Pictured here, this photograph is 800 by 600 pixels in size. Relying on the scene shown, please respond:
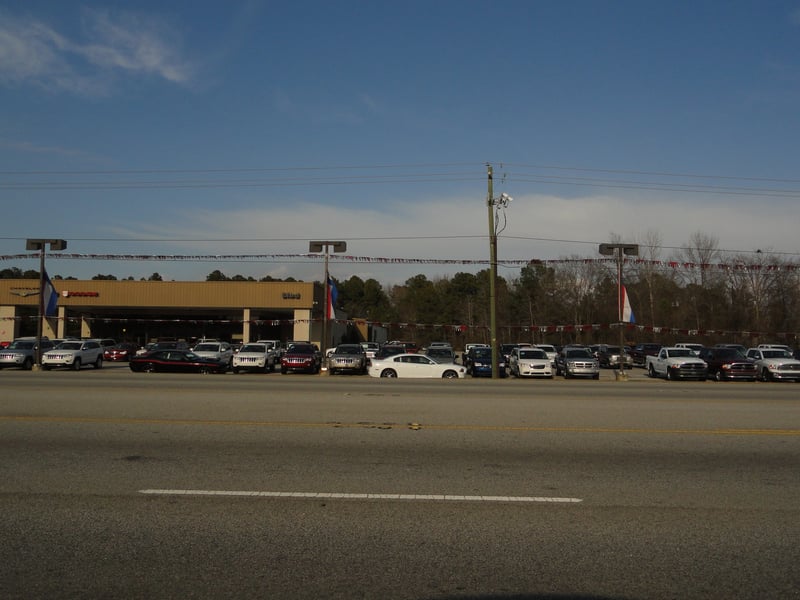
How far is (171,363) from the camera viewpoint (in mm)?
32250

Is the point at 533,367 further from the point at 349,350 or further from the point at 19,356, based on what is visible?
the point at 19,356

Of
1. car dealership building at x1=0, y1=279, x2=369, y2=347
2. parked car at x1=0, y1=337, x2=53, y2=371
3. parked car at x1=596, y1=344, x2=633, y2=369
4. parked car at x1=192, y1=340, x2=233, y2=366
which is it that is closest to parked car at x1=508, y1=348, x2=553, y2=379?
parked car at x1=192, y1=340, x2=233, y2=366

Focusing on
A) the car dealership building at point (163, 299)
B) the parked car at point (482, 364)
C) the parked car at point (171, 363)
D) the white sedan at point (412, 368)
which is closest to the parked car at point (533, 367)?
the parked car at point (482, 364)

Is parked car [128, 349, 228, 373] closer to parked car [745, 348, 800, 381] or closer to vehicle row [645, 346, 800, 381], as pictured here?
vehicle row [645, 346, 800, 381]

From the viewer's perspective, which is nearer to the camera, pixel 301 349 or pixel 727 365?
pixel 727 365

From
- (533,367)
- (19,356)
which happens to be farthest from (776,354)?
(19,356)

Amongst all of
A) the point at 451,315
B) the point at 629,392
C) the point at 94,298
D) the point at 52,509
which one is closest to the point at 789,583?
the point at 52,509

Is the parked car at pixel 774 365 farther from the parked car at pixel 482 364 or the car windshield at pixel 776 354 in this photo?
the parked car at pixel 482 364

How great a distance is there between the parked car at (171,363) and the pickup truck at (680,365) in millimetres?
22883

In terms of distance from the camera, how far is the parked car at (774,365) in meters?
31.2

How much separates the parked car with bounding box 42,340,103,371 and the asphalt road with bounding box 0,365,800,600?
24.6 m

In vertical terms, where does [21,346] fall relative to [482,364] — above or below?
above

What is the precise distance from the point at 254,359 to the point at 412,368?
10.3 m

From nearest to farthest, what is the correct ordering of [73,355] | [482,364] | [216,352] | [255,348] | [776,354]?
[482,364] < [776,354] < [73,355] < [255,348] < [216,352]
